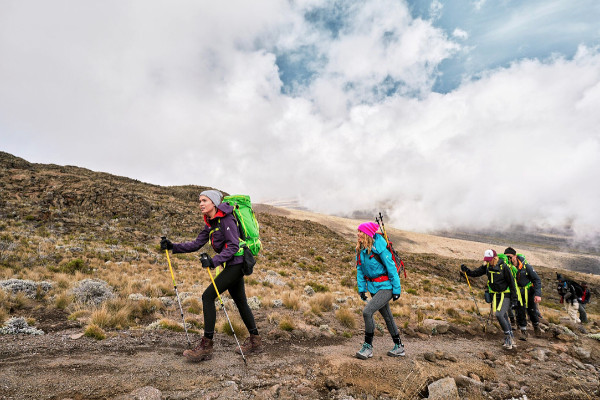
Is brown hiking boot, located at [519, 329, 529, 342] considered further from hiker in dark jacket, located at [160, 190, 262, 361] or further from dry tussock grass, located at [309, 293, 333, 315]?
hiker in dark jacket, located at [160, 190, 262, 361]

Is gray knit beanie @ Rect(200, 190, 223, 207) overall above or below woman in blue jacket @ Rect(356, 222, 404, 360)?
above

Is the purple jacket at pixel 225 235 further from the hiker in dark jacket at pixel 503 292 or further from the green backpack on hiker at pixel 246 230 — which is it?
the hiker in dark jacket at pixel 503 292

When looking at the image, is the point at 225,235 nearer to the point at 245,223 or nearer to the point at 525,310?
the point at 245,223

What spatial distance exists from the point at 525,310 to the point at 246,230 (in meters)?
10.4

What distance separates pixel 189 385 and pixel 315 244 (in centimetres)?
3197

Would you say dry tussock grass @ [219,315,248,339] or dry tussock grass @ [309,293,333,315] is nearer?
dry tussock grass @ [219,315,248,339]

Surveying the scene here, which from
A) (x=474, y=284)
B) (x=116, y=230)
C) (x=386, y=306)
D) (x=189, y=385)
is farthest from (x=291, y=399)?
(x=474, y=284)

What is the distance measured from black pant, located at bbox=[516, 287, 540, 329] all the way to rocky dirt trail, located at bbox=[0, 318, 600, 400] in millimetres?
2114

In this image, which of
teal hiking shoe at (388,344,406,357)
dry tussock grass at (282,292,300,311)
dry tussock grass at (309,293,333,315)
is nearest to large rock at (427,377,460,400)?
teal hiking shoe at (388,344,406,357)

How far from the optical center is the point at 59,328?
6.18 meters

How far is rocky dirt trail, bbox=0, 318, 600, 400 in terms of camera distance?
3.80 m

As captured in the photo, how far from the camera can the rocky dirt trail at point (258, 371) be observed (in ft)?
12.5

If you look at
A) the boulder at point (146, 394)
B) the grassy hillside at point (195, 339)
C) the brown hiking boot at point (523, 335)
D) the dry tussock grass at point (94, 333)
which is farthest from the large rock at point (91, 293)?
the brown hiking boot at point (523, 335)

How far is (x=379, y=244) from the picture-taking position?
18.2ft
